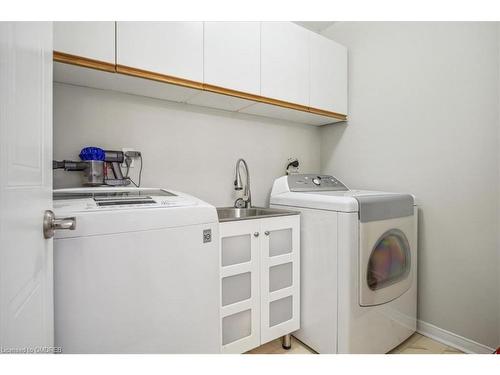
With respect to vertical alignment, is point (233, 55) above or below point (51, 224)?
above

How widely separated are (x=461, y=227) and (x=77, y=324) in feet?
6.88

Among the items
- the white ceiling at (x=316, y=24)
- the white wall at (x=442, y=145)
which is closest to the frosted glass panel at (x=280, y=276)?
the white wall at (x=442, y=145)

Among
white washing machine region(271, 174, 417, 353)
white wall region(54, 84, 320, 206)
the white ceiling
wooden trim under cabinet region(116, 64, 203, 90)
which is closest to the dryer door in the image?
white washing machine region(271, 174, 417, 353)

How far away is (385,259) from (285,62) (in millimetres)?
1480

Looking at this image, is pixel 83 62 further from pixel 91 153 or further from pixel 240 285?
pixel 240 285

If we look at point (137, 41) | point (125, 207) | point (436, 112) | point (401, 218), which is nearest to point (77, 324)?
point (125, 207)

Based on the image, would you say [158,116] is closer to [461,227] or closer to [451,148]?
[451,148]

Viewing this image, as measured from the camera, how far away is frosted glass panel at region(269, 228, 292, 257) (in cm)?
163

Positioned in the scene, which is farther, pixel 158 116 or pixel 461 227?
pixel 158 116

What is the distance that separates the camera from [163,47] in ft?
4.75

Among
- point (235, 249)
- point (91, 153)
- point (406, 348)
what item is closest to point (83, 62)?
point (91, 153)

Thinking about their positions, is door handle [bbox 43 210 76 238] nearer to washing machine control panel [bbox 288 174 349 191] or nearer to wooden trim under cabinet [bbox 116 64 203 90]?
wooden trim under cabinet [bbox 116 64 203 90]

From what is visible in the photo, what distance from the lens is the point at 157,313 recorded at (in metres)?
1.03

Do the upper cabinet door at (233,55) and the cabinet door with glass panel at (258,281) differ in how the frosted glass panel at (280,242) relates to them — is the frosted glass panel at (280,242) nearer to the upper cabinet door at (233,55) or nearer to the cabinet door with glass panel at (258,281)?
the cabinet door with glass panel at (258,281)
